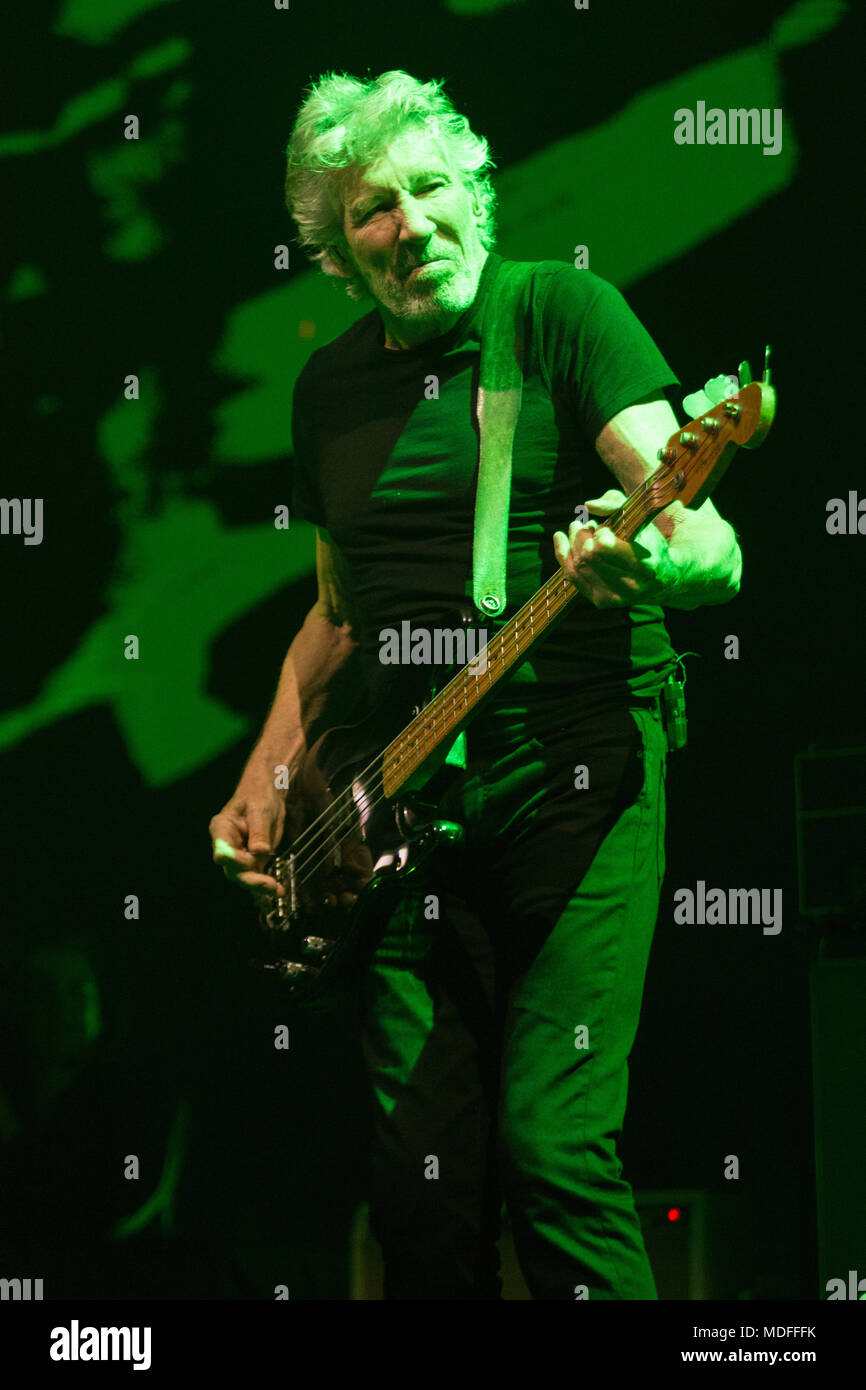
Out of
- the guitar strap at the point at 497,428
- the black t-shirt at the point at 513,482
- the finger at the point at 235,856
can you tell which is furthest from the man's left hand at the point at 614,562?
the finger at the point at 235,856

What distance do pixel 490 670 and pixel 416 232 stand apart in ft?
2.40

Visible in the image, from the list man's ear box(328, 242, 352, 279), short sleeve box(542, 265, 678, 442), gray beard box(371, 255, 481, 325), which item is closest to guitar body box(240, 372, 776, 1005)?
short sleeve box(542, 265, 678, 442)

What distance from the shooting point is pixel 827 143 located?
264 centimetres

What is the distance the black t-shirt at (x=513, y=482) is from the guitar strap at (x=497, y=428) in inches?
0.9

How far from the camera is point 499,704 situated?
2.26 meters

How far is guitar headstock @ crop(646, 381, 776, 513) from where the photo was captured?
1.88 metres

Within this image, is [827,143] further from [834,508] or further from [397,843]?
[397,843]

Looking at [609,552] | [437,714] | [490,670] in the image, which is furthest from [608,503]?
[437,714]

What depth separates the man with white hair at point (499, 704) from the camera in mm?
2090

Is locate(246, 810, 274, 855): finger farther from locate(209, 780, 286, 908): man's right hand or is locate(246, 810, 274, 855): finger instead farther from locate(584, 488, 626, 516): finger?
locate(584, 488, 626, 516): finger

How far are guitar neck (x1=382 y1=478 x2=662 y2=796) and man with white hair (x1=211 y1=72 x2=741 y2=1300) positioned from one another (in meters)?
0.03

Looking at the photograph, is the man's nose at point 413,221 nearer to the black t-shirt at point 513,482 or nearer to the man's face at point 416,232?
the man's face at point 416,232
